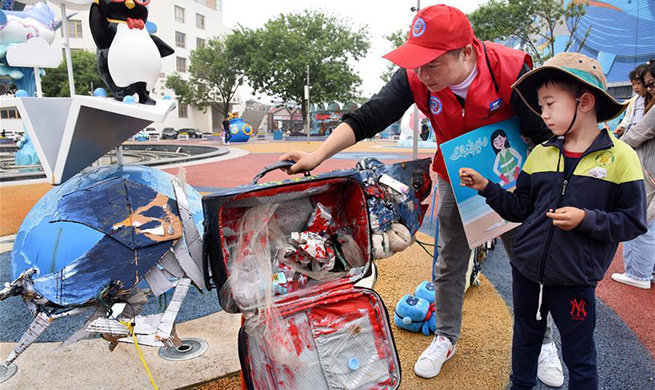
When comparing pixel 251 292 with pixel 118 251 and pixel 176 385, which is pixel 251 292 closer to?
pixel 118 251

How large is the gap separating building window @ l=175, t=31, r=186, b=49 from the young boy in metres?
43.1

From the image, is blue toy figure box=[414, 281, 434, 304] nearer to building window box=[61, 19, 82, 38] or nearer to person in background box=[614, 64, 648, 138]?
person in background box=[614, 64, 648, 138]

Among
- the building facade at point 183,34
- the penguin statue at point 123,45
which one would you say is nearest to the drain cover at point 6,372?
the penguin statue at point 123,45

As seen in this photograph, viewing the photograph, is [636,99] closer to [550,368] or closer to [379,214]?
[550,368]

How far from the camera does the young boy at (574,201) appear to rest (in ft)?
4.87

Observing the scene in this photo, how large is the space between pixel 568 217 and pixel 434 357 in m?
1.08

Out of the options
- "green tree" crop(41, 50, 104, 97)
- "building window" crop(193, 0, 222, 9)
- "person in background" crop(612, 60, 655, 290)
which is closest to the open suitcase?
"person in background" crop(612, 60, 655, 290)

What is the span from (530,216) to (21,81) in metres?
12.1

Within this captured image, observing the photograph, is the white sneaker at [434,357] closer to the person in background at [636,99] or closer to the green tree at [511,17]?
the person in background at [636,99]

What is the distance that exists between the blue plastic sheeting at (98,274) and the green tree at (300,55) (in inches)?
1202

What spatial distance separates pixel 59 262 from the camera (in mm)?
1619

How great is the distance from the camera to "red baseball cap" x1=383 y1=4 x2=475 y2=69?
165 centimetres

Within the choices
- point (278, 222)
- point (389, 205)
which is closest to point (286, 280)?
point (278, 222)

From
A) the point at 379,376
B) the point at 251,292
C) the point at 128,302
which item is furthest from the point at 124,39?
the point at 379,376
